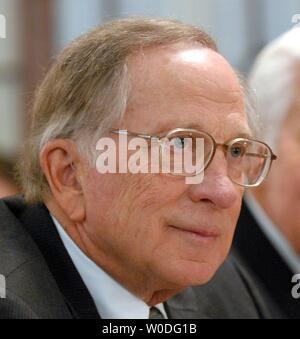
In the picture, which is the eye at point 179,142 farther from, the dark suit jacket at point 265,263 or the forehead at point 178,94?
the dark suit jacket at point 265,263

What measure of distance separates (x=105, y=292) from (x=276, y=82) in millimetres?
1472

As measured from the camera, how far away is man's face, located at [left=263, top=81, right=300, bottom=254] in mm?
2488

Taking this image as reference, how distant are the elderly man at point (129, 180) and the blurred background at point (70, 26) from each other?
2.63m

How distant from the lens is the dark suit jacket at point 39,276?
1.39 meters

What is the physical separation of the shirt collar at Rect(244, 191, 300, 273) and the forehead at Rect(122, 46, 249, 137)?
0.90 m

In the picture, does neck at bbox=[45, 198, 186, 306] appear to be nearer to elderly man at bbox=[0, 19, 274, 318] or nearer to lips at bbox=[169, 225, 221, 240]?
elderly man at bbox=[0, 19, 274, 318]

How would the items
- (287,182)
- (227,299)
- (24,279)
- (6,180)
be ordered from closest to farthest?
(24,279), (227,299), (287,182), (6,180)

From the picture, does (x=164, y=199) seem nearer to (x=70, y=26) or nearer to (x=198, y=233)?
(x=198, y=233)

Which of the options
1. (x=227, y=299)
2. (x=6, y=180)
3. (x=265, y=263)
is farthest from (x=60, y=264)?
(x=6, y=180)

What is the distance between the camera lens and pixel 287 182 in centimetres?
251

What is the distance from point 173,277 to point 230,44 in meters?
3.24

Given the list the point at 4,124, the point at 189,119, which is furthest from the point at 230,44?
the point at 189,119
